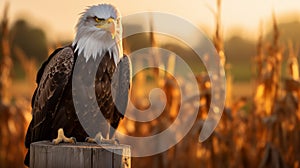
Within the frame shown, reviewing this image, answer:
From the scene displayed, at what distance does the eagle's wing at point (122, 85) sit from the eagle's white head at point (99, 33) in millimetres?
138

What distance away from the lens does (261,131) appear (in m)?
6.43

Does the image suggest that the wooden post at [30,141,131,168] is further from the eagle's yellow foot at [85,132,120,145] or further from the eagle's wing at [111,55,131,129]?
the eagle's wing at [111,55,131,129]

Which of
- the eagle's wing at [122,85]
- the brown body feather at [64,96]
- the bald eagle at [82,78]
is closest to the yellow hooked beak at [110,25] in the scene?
→ the bald eagle at [82,78]

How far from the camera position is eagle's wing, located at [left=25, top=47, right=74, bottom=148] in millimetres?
4805

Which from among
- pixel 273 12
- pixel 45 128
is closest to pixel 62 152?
pixel 45 128

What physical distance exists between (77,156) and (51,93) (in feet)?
4.35

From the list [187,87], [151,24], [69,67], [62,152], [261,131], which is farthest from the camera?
[187,87]

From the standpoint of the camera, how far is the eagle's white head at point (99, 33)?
4.74 m

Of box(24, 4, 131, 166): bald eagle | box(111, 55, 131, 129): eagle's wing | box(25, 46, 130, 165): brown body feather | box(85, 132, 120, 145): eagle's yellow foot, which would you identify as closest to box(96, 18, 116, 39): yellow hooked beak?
box(24, 4, 131, 166): bald eagle

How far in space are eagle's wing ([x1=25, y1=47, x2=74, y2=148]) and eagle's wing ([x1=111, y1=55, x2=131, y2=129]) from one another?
0.46 meters

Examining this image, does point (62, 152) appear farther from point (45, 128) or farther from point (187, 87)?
point (187, 87)

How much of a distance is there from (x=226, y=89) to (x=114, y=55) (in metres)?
1.72

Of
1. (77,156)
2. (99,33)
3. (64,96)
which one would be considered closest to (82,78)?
(64,96)

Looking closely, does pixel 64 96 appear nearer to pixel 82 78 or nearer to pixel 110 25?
pixel 82 78
